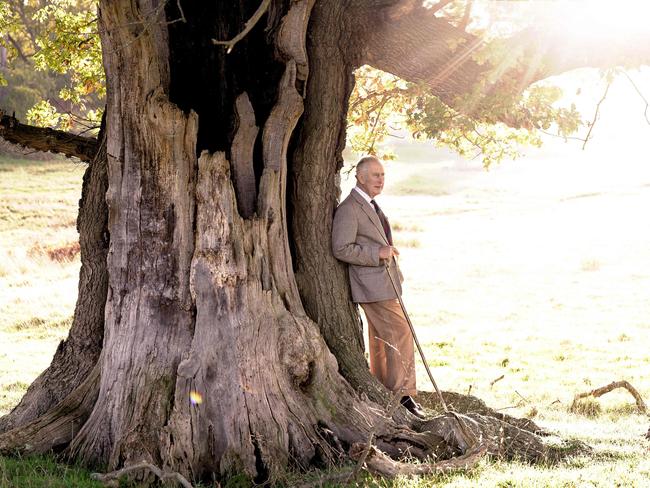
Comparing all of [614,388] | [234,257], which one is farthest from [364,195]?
[614,388]

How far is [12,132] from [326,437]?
4.76 metres

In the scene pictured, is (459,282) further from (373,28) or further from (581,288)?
(373,28)

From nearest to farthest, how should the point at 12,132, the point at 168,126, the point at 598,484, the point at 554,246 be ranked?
the point at 598,484
the point at 168,126
the point at 12,132
the point at 554,246

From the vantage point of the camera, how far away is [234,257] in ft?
22.7

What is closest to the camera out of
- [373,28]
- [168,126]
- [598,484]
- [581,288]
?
[598,484]

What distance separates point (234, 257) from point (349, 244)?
56.4 inches

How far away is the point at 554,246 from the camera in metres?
32.2

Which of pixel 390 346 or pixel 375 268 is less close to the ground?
pixel 375 268

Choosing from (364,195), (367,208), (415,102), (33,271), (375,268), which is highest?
(415,102)

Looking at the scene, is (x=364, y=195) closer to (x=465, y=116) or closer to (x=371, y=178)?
(x=371, y=178)

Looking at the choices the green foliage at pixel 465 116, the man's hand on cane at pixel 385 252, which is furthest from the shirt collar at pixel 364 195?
the green foliage at pixel 465 116

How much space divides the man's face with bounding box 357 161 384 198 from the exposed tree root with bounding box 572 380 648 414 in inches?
168

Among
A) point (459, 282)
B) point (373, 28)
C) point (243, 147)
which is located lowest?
point (459, 282)

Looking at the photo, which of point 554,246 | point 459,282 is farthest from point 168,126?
point 554,246
